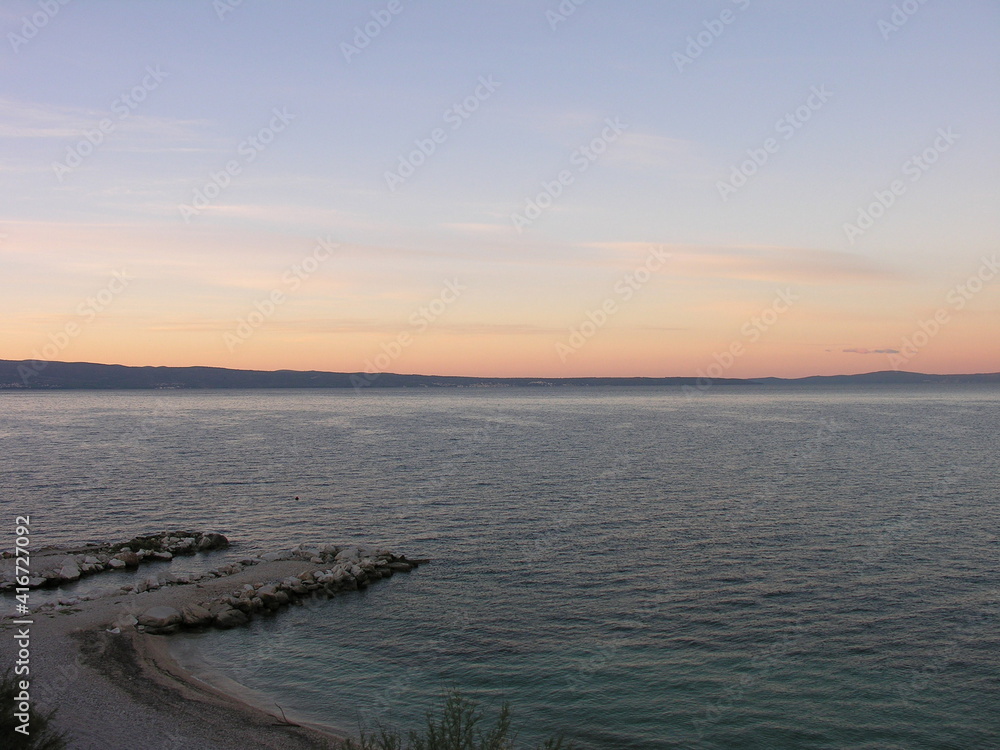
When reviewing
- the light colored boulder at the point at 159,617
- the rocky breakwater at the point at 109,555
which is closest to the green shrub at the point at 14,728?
the light colored boulder at the point at 159,617

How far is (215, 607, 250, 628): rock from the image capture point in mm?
30453

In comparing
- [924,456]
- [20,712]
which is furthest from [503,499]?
[924,456]

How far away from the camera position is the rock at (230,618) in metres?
30.5

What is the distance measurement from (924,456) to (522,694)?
73.0 meters

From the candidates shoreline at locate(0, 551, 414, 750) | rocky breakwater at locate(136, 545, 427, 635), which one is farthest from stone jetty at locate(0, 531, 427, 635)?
shoreline at locate(0, 551, 414, 750)

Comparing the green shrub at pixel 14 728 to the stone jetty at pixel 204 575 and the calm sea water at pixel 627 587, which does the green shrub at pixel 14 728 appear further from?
the stone jetty at pixel 204 575

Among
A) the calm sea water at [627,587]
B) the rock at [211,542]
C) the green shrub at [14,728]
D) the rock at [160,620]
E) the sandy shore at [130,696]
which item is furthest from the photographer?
the rock at [211,542]

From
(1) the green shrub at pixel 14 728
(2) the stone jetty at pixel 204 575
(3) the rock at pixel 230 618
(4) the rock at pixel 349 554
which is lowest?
(3) the rock at pixel 230 618

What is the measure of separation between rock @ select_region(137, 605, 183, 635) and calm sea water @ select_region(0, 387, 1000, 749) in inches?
81.9

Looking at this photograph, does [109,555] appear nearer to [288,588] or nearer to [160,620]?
[160,620]

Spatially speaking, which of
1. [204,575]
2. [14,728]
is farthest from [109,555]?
[14,728]

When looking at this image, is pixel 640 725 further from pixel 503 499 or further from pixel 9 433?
pixel 9 433

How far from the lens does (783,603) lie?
31078 mm

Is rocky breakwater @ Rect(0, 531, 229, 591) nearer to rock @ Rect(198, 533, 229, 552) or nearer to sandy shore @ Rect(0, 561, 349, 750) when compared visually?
Result: rock @ Rect(198, 533, 229, 552)
